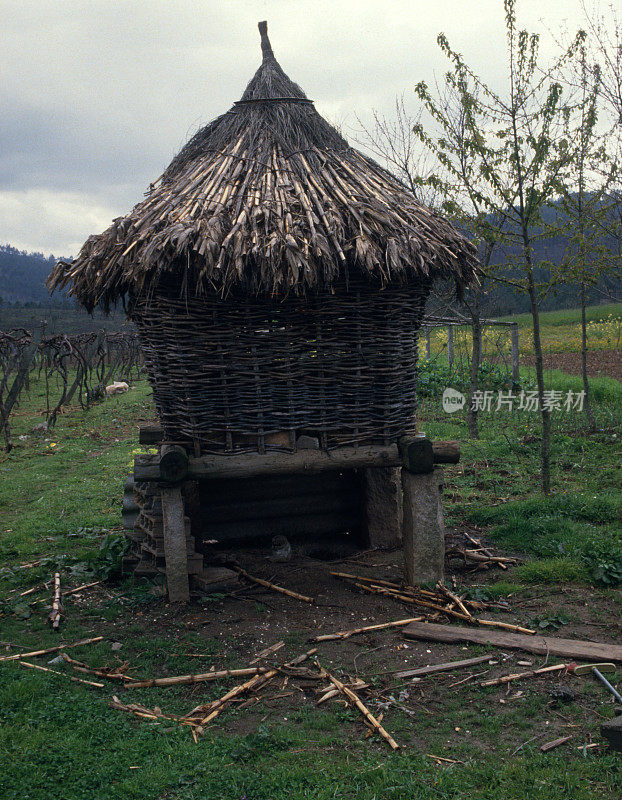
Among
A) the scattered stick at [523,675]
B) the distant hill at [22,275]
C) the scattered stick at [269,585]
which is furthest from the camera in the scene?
the distant hill at [22,275]

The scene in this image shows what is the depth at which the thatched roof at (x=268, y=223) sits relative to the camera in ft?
16.0

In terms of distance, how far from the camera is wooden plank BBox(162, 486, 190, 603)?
5422 millimetres

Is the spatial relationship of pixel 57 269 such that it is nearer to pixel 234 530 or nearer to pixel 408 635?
pixel 234 530

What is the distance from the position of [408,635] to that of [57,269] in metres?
4.09

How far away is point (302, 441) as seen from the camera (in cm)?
554

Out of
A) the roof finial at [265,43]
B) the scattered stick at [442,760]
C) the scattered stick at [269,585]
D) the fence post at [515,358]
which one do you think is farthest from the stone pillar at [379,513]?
the fence post at [515,358]

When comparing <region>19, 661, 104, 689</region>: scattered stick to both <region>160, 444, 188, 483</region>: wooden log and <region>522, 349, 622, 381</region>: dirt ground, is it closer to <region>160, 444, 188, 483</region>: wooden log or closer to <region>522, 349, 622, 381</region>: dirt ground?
<region>160, 444, 188, 483</region>: wooden log

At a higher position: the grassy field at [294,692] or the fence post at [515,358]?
the fence post at [515,358]

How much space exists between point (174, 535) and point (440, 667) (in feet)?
7.47

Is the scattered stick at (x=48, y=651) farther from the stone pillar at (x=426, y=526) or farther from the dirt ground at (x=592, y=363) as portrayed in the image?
the dirt ground at (x=592, y=363)

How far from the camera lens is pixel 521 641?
464 cm

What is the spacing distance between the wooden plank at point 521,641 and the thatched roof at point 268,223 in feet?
8.47

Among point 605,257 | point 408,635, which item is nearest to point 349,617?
point 408,635

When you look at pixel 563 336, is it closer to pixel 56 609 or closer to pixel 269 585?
pixel 269 585
